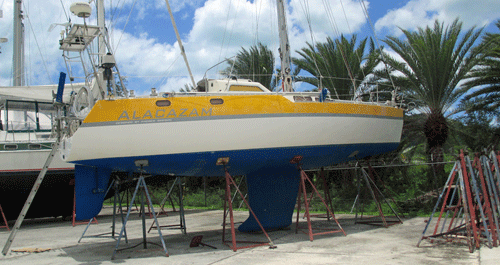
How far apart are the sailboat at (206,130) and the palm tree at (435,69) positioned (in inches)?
243

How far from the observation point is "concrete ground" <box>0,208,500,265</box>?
671 centimetres

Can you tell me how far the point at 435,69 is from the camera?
48.2 feet

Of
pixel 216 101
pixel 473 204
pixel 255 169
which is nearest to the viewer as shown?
pixel 473 204

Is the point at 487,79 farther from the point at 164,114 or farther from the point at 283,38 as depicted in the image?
the point at 164,114

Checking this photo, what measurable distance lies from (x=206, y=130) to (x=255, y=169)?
1.97m

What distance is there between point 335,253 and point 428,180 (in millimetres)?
10900

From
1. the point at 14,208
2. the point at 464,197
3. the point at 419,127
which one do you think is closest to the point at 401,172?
the point at 419,127

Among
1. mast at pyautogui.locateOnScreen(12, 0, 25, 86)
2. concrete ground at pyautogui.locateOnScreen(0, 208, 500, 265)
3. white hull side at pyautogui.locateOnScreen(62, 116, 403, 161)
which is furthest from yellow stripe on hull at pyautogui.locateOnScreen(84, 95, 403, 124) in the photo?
mast at pyautogui.locateOnScreen(12, 0, 25, 86)

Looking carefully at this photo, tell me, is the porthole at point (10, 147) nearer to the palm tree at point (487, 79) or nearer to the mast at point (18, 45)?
the mast at point (18, 45)

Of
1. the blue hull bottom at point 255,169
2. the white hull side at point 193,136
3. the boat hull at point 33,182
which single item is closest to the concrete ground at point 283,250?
the blue hull bottom at point 255,169

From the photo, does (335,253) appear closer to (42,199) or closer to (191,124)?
(191,124)

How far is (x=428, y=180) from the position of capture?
1667cm

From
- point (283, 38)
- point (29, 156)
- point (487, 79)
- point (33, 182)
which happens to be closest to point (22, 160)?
point (29, 156)

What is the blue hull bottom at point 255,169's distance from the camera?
27.0 ft
